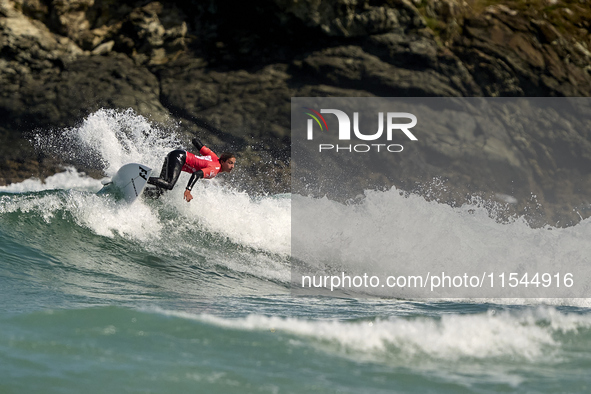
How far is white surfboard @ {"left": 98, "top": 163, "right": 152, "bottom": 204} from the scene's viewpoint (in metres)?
7.52

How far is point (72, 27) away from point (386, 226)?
15830 millimetres

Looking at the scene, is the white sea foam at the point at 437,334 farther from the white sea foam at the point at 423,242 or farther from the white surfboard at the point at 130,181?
the white surfboard at the point at 130,181

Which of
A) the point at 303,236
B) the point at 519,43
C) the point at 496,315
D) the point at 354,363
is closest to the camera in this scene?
the point at 354,363

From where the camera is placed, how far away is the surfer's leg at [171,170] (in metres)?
7.46

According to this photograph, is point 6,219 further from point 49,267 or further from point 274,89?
point 274,89

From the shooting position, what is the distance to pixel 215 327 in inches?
143

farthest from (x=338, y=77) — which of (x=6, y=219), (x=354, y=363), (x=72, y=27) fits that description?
(x=354, y=363)

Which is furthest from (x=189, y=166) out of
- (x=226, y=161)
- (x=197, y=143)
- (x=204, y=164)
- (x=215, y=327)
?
(x=215, y=327)

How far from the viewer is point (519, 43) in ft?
65.7

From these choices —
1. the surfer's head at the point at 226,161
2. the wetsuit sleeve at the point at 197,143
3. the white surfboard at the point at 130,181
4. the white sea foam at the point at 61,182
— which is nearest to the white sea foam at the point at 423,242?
the surfer's head at the point at 226,161

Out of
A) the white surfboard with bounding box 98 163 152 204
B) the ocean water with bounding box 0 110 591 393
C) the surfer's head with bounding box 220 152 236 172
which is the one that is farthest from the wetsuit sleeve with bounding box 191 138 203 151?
the ocean water with bounding box 0 110 591 393

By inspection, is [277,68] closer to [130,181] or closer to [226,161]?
[226,161]

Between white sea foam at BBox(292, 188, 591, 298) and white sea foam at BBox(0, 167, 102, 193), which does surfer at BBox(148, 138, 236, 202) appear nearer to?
white sea foam at BBox(292, 188, 591, 298)

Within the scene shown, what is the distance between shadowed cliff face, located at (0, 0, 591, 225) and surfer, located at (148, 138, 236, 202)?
10.7 m
